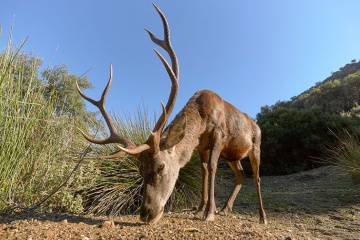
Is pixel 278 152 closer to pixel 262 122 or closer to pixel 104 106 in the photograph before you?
pixel 262 122

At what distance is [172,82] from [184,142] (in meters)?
0.75

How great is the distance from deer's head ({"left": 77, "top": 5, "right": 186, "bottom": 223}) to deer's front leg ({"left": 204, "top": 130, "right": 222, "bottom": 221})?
48cm

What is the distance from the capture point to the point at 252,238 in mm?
3129

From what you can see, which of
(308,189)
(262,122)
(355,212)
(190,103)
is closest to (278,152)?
(262,122)

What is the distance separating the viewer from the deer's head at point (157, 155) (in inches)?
134

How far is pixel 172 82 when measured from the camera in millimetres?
3904

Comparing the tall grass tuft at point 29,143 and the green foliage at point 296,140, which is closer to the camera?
the tall grass tuft at point 29,143

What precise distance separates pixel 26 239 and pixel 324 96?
2404cm

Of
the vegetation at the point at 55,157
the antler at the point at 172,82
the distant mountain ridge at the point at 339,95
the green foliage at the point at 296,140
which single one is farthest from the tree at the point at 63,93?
→ the distant mountain ridge at the point at 339,95

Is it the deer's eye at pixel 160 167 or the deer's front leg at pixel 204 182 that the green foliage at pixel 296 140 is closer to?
the deer's front leg at pixel 204 182

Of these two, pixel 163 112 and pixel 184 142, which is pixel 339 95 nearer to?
pixel 184 142

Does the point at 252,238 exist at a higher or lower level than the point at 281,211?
lower

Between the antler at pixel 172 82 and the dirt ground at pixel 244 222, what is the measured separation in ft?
2.87

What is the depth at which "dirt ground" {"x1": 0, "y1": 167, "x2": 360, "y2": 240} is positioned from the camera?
9.79 ft
